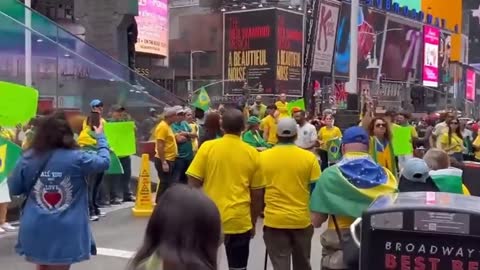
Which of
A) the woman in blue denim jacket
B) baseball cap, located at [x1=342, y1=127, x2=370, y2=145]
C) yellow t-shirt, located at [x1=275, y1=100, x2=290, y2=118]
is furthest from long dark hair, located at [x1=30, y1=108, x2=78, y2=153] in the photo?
yellow t-shirt, located at [x1=275, y1=100, x2=290, y2=118]

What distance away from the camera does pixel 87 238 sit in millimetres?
5559

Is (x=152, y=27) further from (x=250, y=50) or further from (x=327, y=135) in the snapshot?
(x=327, y=135)

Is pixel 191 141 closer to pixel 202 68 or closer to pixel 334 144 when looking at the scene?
pixel 334 144

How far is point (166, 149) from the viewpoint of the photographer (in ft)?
37.9

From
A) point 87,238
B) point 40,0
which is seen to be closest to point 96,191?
point 87,238

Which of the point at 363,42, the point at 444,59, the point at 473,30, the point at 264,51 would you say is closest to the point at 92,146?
the point at 264,51

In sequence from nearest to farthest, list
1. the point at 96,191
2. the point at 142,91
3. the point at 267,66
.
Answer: the point at 96,191
the point at 142,91
the point at 267,66

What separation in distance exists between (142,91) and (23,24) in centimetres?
433

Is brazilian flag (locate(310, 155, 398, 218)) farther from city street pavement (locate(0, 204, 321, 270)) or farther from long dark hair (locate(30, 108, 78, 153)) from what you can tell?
city street pavement (locate(0, 204, 321, 270))

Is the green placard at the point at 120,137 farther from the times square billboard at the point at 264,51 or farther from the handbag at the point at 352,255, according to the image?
the times square billboard at the point at 264,51

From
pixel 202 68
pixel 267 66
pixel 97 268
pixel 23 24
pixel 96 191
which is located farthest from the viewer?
pixel 202 68

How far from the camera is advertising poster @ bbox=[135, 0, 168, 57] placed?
144ft

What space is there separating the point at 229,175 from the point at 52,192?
4.90 feet

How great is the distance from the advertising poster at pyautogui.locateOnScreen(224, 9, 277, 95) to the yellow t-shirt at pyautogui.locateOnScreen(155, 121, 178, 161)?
103 ft
